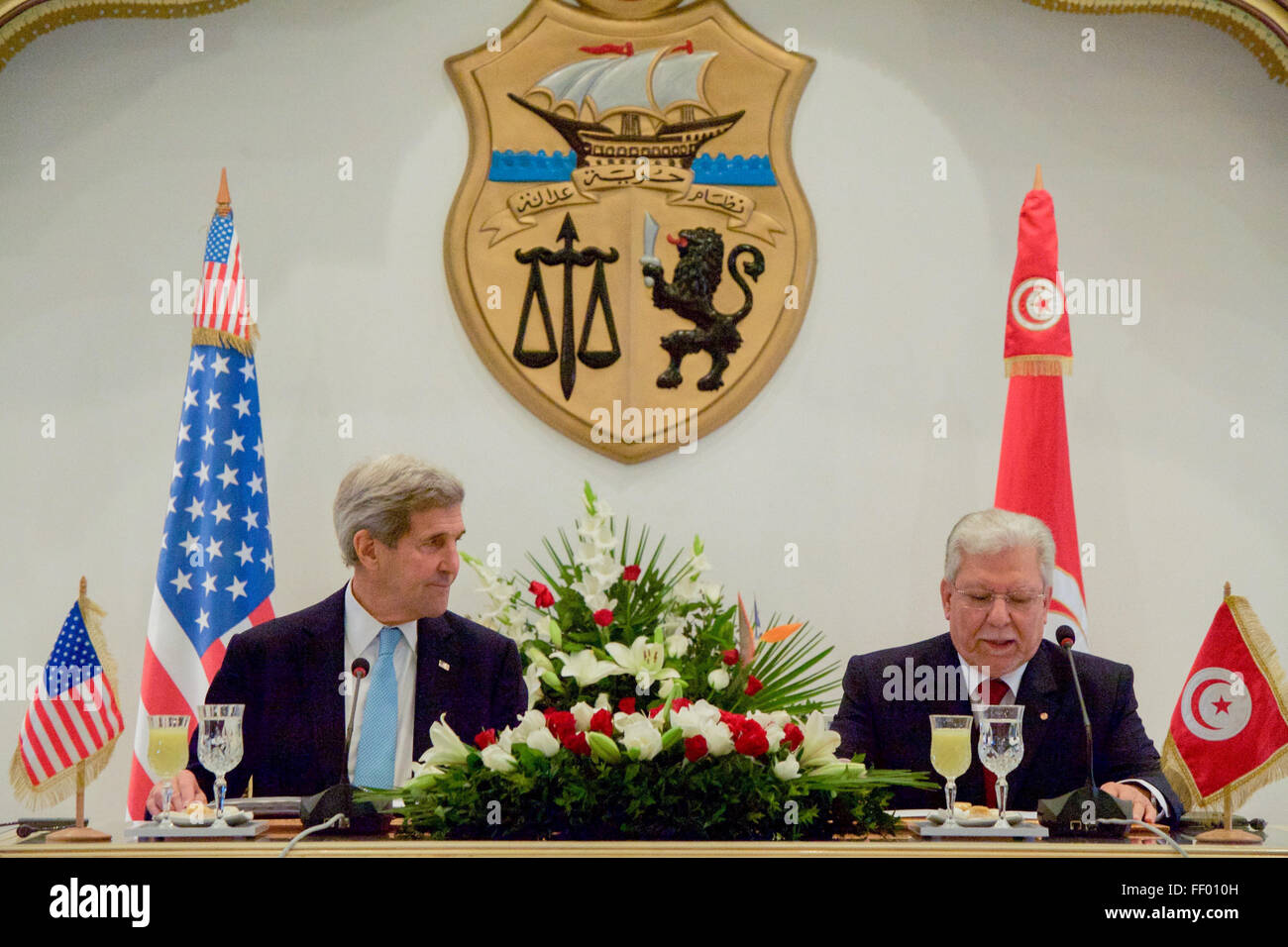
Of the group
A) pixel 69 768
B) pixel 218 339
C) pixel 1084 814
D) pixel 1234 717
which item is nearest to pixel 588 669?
pixel 1084 814

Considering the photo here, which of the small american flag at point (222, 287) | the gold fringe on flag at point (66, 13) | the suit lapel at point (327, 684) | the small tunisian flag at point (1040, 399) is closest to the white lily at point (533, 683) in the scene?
the suit lapel at point (327, 684)

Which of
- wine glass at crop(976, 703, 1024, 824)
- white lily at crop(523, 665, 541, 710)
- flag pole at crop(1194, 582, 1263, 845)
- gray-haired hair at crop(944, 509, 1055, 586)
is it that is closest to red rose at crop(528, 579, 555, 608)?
white lily at crop(523, 665, 541, 710)

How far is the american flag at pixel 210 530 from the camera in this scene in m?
4.37

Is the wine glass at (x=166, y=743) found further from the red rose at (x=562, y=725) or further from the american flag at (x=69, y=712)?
the american flag at (x=69, y=712)

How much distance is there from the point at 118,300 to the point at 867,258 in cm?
268

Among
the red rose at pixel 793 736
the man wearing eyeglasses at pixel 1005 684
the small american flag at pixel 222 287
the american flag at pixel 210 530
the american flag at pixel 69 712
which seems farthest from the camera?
the small american flag at pixel 222 287

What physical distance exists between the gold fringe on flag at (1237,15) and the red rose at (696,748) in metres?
3.48

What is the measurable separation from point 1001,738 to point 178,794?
5.63 ft

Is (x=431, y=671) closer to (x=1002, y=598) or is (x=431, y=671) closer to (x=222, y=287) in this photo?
(x=1002, y=598)

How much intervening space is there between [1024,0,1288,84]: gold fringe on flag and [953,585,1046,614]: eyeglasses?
250 cm

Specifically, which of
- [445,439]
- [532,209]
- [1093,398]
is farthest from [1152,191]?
[445,439]

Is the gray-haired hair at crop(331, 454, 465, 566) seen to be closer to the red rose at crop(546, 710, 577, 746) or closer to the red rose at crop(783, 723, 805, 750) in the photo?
the red rose at crop(546, 710, 577, 746)

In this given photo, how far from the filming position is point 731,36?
16.1 ft
